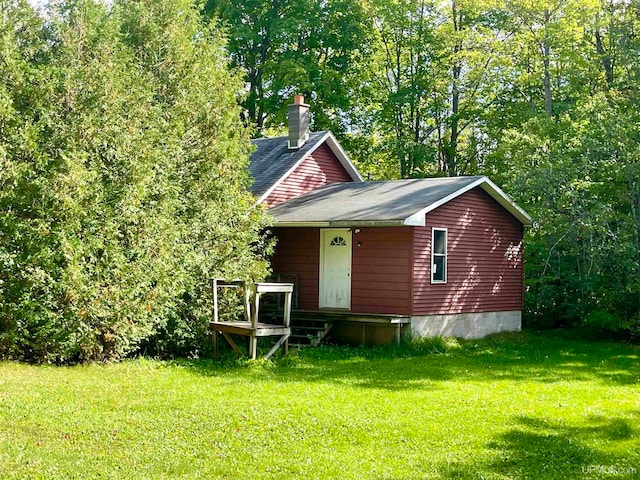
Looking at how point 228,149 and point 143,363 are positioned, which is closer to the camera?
point 143,363

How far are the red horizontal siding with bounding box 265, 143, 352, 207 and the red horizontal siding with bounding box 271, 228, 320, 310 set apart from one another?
4.16ft

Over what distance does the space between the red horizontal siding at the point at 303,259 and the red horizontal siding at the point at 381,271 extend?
115cm

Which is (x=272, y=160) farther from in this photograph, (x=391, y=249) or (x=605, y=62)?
(x=605, y=62)

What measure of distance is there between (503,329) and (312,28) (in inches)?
687

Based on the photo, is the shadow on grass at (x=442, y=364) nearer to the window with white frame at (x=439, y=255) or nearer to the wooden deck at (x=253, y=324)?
the wooden deck at (x=253, y=324)

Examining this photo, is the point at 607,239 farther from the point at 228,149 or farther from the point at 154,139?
the point at 154,139

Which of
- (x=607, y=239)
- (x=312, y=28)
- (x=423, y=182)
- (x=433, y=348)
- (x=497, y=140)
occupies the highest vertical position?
(x=312, y=28)

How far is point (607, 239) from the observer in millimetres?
19641

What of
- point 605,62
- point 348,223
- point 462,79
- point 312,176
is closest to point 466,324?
point 348,223

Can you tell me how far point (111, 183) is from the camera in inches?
497

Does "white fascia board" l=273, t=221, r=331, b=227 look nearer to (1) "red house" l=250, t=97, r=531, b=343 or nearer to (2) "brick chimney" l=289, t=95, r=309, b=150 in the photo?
(1) "red house" l=250, t=97, r=531, b=343

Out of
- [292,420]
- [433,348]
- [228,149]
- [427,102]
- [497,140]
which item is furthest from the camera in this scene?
[427,102]

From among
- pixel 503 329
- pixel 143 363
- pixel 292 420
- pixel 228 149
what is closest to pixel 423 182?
pixel 503 329

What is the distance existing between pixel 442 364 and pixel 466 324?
439 centimetres
